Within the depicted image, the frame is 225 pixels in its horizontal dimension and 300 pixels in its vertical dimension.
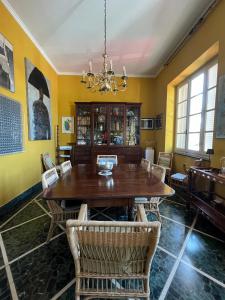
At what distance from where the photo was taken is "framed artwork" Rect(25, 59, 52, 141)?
10.6 feet

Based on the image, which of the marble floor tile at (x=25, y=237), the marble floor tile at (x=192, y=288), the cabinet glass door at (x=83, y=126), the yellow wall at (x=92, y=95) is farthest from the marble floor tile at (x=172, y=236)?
the yellow wall at (x=92, y=95)

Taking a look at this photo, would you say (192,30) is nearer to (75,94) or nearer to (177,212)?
(177,212)

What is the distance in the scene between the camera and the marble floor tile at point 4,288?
123cm

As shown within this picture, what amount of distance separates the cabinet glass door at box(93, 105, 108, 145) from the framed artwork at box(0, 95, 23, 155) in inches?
90.3

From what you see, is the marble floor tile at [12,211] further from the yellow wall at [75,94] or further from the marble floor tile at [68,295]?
the marble floor tile at [68,295]

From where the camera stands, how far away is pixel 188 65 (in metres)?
3.21

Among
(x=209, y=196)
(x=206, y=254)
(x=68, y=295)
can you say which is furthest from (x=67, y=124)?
(x=206, y=254)

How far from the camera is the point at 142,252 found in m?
0.95

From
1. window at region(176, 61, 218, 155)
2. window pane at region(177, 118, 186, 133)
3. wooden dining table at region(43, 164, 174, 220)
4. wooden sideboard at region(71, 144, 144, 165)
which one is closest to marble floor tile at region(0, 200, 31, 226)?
wooden dining table at region(43, 164, 174, 220)

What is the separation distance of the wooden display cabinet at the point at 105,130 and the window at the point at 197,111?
1.26 meters

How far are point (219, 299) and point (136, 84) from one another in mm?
5040

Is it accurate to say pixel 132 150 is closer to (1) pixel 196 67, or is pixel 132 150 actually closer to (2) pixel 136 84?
(2) pixel 136 84

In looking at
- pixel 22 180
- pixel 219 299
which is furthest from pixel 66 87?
pixel 219 299

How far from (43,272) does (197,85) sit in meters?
3.88
